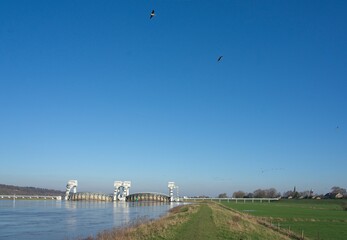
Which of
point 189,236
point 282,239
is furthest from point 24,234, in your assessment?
point 282,239

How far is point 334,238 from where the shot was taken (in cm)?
3988

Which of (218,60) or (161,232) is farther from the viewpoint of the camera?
(161,232)

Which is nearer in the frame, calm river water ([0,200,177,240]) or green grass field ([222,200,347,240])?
green grass field ([222,200,347,240])

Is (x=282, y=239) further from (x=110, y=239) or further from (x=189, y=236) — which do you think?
(x=110, y=239)

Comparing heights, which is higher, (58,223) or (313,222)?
(58,223)

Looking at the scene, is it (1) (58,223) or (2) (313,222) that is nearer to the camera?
(1) (58,223)

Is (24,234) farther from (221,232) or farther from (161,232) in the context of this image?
(221,232)

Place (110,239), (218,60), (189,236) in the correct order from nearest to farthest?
(218,60)
(110,239)
(189,236)

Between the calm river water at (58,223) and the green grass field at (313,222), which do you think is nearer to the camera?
the green grass field at (313,222)

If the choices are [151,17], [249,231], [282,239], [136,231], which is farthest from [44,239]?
[151,17]

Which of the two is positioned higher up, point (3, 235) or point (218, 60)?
point (218, 60)

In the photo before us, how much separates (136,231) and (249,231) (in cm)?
1110

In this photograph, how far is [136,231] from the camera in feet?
124

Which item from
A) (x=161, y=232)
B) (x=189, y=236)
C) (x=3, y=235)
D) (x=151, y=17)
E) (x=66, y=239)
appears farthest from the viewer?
(x=3, y=235)
